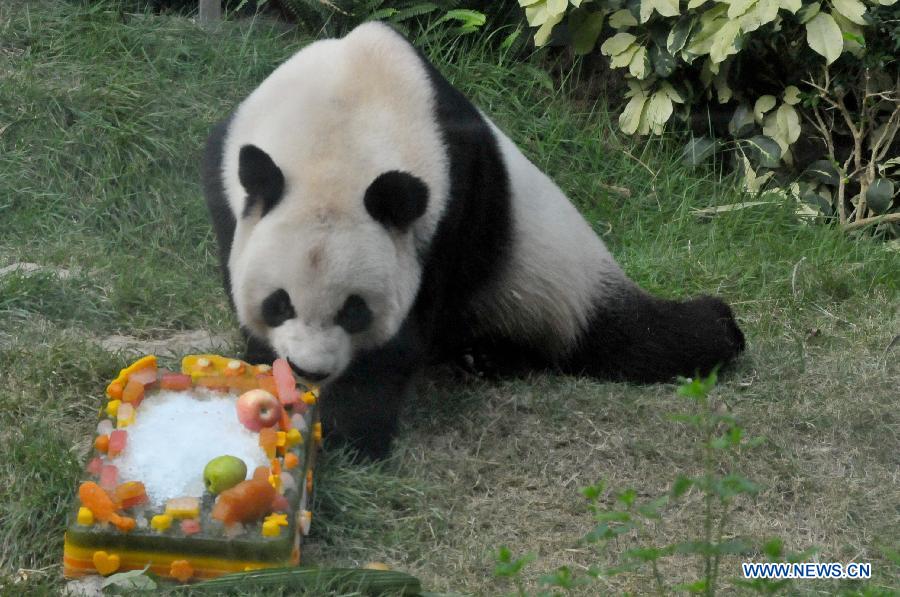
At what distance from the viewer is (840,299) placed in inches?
224

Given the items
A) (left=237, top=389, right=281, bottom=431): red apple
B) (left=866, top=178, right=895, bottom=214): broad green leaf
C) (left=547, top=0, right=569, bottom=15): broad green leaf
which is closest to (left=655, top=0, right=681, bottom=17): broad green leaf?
(left=547, top=0, right=569, bottom=15): broad green leaf

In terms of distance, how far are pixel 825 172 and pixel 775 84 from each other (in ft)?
2.01

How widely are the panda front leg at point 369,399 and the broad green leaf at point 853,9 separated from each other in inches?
139

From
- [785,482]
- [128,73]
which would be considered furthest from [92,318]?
[785,482]

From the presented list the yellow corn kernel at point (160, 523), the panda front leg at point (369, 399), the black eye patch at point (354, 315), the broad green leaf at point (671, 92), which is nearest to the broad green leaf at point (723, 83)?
the broad green leaf at point (671, 92)

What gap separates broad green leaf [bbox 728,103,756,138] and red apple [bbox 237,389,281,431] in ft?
14.1

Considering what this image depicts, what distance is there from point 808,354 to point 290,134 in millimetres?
2606

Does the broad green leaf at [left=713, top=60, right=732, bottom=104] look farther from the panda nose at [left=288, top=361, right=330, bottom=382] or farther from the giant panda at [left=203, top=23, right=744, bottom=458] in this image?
the panda nose at [left=288, top=361, right=330, bottom=382]

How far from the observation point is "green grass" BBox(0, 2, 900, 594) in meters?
3.51

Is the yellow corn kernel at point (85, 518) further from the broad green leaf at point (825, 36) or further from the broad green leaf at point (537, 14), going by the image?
the broad green leaf at point (825, 36)

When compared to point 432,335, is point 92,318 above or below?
below

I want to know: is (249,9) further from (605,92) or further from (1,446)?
(1,446)

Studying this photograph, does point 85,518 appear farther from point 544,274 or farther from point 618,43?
point 618,43

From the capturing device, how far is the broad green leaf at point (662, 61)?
6.56 m
